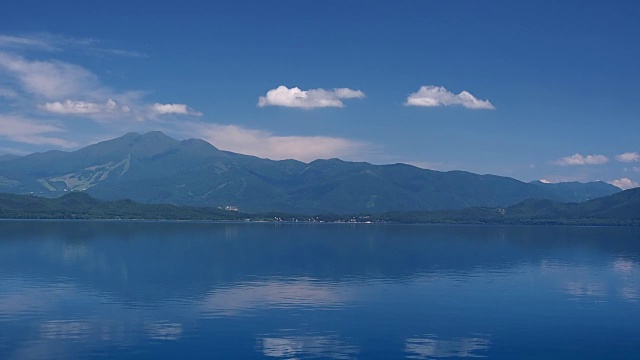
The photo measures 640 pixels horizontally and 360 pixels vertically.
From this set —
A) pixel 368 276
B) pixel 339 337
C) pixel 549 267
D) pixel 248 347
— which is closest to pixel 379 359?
pixel 339 337

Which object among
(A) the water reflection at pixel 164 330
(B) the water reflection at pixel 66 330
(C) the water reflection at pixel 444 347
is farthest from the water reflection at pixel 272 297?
(C) the water reflection at pixel 444 347

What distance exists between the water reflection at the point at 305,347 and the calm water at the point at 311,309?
110 millimetres

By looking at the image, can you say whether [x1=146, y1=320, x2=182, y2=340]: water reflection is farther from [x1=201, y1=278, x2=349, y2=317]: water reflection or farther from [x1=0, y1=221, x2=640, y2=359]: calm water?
[x1=201, y1=278, x2=349, y2=317]: water reflection

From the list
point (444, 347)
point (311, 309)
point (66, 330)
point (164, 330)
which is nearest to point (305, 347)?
point (444, 347)

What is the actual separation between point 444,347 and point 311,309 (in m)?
22.9

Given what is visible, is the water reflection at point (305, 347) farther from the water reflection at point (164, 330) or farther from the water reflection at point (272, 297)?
the water reflection at point (272, 297)

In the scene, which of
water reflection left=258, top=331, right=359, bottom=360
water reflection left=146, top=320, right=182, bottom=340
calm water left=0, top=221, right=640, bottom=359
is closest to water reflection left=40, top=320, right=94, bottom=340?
calm water left=0, top=221, right=640, bottom=359

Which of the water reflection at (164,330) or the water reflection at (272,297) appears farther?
the water reflection at (272,297)

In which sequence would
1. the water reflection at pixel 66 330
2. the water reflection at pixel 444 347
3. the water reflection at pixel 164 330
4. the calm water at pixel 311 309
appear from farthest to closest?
1. the water reflection at pixel 164 330
2. the water reflection at pixel 66 330
3. the calm water at pixel 311 309
4. the water reflection at pixel 444 347

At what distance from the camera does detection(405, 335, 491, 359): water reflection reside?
182 feet

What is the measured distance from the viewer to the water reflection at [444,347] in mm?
55438

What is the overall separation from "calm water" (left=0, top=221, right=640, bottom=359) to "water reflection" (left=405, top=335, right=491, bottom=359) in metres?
0.19

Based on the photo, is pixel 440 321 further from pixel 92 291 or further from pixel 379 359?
pixel 92 291

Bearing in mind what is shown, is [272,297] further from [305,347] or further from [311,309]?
[305,347]
